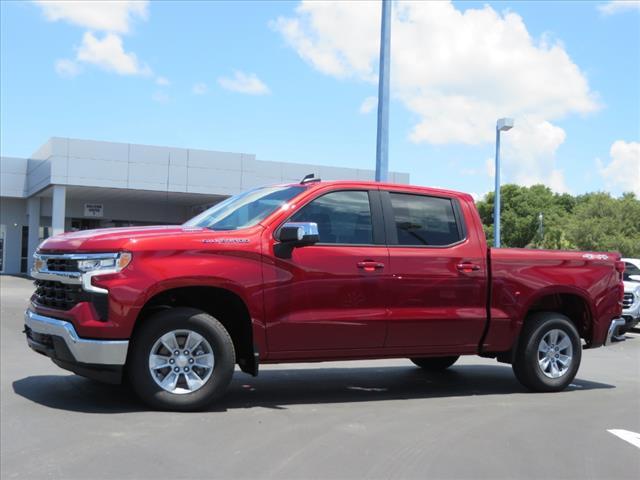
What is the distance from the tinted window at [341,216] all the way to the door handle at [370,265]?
22 centimetres

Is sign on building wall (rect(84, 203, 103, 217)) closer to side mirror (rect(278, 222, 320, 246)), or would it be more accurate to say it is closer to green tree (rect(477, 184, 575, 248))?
side mirror (rect(278, 222, 320, 246))

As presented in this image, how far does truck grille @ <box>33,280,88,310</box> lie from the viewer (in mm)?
5762

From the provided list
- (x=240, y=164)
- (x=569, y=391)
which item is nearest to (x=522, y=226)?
(x=240, y=164)

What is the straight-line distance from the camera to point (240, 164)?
105ft

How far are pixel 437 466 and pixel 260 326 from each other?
203cm

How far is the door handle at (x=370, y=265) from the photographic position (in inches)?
257

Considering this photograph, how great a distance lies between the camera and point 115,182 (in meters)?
30.3

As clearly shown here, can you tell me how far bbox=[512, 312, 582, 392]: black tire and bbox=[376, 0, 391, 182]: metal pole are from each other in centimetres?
720

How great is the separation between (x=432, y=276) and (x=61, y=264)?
11.1ft

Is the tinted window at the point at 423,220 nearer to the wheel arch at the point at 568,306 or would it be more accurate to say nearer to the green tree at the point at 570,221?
the wheel arch at the point at 568,306

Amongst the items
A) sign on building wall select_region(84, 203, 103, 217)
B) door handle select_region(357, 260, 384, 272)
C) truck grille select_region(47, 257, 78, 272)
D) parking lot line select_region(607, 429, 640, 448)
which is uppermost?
sign on building wall select_region(84, 203, 103, 217)

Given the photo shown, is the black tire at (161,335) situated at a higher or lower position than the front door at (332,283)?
lower

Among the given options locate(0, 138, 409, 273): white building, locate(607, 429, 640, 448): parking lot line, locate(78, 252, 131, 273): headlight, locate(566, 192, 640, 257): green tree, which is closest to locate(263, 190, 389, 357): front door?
locate(78, 252, 131, 273): headlight

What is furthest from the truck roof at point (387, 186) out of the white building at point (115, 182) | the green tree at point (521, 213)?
the green tree at point (521, 213)
